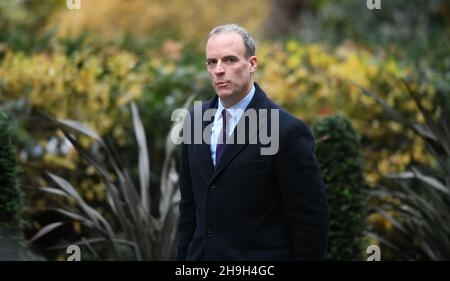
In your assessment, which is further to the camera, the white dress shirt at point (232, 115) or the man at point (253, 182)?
the white dress shirt at point (232, 115)

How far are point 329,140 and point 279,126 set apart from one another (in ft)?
5.82

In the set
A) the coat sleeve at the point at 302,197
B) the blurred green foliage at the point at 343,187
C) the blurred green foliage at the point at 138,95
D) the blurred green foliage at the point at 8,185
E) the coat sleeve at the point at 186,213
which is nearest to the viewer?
the coat sleeve at the point at 302,197

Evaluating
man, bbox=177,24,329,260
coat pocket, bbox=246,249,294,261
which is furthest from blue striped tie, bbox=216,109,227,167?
coat pocket, bbox=246,249,294,261

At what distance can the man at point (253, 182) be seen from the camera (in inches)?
106

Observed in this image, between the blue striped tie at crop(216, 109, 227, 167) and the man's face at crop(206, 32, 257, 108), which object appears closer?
the man's face at crop(206, 32, 257, 108)

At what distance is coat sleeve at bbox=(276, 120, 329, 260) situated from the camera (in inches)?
105

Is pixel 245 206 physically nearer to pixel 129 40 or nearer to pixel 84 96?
pixel 84 96

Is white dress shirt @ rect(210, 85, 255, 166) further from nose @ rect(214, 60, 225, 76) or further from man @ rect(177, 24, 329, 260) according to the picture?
nose @ rect(214, 60, 225, 76)

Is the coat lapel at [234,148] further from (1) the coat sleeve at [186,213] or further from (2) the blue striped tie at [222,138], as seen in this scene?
(1) the coat sleeve at [186,213]

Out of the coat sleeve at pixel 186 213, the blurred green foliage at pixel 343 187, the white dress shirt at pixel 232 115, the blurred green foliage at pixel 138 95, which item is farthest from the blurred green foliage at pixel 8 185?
the blurred green foliage at pixel 343 187

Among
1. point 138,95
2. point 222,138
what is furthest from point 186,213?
point 138,95

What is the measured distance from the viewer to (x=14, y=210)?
4020mm

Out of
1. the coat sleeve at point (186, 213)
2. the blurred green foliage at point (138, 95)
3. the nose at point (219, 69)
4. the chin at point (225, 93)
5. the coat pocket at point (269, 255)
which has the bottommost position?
the coat pocket at point (269, 255)
